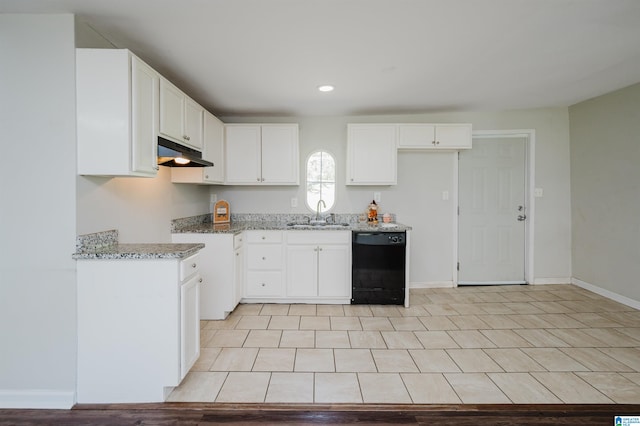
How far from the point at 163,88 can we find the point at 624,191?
15.0ft

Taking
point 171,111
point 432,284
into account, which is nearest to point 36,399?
point 171,111

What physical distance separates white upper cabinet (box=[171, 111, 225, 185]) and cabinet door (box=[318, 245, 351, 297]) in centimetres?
142

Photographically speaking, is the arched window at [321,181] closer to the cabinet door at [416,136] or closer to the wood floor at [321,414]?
the cabinet door at [416,136]

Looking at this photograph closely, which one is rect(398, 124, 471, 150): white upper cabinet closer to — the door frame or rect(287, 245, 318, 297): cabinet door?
the door frame

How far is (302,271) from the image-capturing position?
143 inches

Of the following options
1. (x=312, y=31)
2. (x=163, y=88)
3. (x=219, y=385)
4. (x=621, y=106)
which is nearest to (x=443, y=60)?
(x=312, y=31)

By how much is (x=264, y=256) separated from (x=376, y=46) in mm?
2313

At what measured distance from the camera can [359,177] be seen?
3.95 meters

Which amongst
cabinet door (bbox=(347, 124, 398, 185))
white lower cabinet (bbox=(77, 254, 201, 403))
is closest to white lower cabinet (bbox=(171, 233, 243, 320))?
white lower cabinet (bbox=(77, 254, 201, 403))

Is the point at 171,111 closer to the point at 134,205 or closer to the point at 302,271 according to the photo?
the point at 134,205

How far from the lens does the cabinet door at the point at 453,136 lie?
396cm

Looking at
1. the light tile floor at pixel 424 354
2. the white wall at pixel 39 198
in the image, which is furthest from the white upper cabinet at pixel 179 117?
the light tile floor at pixel 424 354

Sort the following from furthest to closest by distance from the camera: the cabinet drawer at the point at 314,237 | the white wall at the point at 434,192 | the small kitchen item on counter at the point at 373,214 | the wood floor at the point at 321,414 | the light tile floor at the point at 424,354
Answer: the white wall at the point at 434,192
the small kitchen item on counter at the point at 373,214
the cabinet drawer at the point at 314,237
the light tile floor at the point at 424,354
the wood floor at the point at 321,414

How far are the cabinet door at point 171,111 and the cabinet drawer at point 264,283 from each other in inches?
64.0
